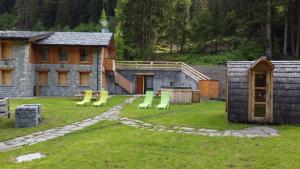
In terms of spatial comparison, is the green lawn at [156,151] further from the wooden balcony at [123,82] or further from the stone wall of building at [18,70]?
the wooden balcony at [123,82]

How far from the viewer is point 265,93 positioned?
1573cm

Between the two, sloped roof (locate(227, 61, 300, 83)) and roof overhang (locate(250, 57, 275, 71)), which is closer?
roof overhang (locate(250, 57, 275, 71))

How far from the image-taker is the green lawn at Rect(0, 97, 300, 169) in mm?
9141

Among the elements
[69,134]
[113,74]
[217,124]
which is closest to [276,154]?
[217,124]

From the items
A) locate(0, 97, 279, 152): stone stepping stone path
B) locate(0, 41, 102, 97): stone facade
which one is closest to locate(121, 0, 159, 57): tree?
locate(0, 41, 102, 97): stone facade

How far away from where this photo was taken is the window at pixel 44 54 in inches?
1358

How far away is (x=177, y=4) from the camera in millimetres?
58719

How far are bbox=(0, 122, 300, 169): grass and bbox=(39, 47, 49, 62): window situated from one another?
74.6 feet

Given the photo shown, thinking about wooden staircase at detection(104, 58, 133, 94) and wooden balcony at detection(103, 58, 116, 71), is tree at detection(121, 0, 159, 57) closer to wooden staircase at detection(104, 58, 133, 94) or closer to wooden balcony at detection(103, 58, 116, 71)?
wooden staircase at detection(104, 58, 133, 94)

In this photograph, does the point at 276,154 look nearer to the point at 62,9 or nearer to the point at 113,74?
the point at 113,74

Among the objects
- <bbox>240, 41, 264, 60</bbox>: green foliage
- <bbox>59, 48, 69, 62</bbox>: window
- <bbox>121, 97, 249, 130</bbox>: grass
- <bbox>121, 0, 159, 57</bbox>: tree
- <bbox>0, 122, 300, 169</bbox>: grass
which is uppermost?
<bbox>121, 0, 159, 57</bbox>: tree

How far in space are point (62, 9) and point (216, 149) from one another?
82.7 metres

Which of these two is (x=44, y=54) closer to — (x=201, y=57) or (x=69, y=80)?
(x=69, y=80)

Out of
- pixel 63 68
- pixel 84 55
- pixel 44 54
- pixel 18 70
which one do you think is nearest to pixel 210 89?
pixel 84 55
